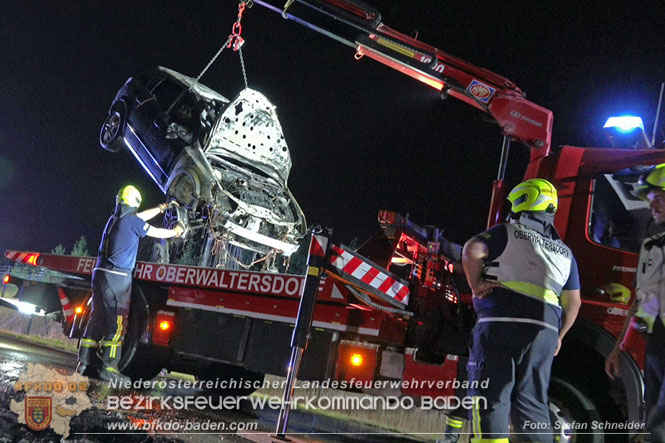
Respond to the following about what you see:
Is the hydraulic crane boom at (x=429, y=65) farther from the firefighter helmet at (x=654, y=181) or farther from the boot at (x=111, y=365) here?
the boot at (x=111, y=365)

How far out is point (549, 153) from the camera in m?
4.81

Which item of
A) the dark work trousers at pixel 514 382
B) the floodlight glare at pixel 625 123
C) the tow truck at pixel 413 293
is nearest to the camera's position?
the dark work trousers at pixel 514 382

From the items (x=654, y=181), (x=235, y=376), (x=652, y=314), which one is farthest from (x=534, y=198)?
(x=235, y=376)

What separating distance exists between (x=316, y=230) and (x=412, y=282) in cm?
139

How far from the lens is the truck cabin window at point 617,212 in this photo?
416 centimetres

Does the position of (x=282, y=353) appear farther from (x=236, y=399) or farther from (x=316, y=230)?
(x=236, y=399)

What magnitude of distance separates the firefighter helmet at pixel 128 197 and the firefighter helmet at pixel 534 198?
12.2 feet

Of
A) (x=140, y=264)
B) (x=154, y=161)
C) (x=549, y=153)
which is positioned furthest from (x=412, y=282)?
(x=154, y=161)

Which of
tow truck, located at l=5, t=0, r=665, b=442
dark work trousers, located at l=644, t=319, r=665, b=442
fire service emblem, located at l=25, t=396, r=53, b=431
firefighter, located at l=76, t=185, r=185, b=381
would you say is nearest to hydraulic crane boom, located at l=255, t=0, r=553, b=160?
tow truck, located at l=5, t=0, r=665, b=442

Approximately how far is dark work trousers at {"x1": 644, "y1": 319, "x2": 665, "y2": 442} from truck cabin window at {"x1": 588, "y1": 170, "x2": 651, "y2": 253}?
124 centimetres

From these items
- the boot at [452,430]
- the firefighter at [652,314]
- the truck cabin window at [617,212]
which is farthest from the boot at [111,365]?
the truck cabin window at [617,212]

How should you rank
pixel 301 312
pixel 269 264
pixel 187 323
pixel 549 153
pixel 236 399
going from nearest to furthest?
pixel 301 312, pixel 549 153, pixel 187 323, pixel 236 399, pixel 269 264

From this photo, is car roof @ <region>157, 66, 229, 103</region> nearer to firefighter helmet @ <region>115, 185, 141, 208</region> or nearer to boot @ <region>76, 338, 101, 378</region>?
firefighter helmet @ <region>115, 185, 141, 208</region>

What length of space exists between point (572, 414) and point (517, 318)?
4.38 feet
